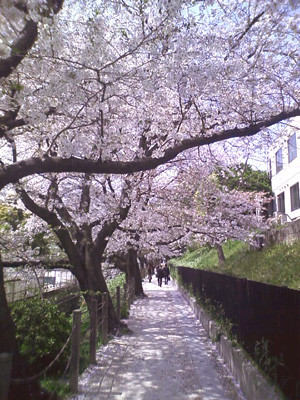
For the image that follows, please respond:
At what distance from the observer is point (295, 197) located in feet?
82.7

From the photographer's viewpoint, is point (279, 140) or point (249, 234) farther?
point (249, 234)

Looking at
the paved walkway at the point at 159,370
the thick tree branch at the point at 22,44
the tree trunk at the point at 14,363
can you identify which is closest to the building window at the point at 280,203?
the paved walkway at the point at 159,370

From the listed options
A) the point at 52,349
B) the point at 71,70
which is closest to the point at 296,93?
the point at 71,70

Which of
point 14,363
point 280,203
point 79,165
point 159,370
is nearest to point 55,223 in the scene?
point 159,370

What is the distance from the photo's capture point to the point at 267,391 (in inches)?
193

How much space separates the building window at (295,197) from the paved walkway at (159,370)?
14786 millimetres

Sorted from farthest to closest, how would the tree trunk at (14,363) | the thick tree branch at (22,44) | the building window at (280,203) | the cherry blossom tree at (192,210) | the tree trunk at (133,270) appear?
the building window at (280,203)
the tree trunk at (133,270)
the cherry blossom tree at (192,210)
the thick tree branch at (22,44)
the tree trunk at (14,363)

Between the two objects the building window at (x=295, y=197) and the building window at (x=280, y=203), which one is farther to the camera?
the building window at (x=280, y=203)

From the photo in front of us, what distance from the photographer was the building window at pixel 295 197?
80.9 ft

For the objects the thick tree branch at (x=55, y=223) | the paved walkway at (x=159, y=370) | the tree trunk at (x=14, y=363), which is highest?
the thick tree branch at (x=55, y=223)

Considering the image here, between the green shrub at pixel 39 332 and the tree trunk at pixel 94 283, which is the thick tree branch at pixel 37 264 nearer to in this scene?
the tree trunk at pixel 94 283

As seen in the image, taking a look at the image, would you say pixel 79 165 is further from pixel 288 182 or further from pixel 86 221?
pixel 288 182

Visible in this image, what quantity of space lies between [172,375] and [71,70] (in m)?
5.68

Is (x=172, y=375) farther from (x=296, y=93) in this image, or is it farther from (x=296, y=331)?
(x=296, y=93)
